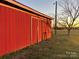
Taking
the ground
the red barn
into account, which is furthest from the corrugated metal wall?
the ground

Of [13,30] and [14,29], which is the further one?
[14,29]

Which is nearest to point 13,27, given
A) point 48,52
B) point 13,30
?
point 13,30

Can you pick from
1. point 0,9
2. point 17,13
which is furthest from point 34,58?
point 17,13

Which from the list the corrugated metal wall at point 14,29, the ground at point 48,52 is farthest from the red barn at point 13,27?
the ground at point 48,52

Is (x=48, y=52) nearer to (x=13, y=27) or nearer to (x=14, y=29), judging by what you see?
(x=14, y=29)

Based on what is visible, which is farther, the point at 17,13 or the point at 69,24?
the point at 69,24

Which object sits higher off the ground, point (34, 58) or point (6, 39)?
point (6, 39)

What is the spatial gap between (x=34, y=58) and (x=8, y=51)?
197 cm

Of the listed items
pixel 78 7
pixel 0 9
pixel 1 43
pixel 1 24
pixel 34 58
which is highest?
pixel 78 7

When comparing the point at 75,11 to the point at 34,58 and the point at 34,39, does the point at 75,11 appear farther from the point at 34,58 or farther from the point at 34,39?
the point at 34,58

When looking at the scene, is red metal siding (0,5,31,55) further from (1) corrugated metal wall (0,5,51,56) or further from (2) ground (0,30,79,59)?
(2) ground (0,30,79,59)

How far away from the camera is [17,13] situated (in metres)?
13.9

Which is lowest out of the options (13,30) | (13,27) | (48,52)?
(48,52)

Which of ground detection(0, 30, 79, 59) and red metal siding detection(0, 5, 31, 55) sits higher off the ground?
red metal siding detection(0, 5, 31, 55)
